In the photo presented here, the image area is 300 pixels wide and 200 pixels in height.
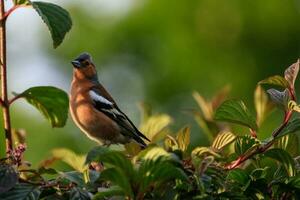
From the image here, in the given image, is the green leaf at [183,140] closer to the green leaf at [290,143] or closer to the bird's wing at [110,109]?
the green leaf at [290,143]

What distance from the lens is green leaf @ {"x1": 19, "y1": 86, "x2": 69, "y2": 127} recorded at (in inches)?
124

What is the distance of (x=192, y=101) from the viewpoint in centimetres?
1551

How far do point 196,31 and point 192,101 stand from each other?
2.70 meters

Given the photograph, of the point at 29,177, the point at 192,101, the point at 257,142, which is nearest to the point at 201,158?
the point at 257,142

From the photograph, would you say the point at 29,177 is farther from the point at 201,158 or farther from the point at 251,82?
the point at 251,82

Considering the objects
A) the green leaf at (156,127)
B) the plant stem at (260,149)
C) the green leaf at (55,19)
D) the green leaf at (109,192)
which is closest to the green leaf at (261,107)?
the green leaf at (156,127)

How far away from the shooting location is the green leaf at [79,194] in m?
2.71

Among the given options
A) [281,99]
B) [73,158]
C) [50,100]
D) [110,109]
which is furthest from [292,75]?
[110,109]

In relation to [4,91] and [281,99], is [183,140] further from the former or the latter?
[4,91]

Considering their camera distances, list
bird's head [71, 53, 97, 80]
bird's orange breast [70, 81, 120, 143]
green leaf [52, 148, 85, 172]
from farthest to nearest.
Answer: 1. bird's head [71, 53, 97, 80]
2. bird's orange breast [70, 81, 120, 143]
3. green leaf [52, 148, 85, 172]

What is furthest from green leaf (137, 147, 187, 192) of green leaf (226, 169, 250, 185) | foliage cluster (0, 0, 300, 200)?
green leaf (226, 169, 250, 185)

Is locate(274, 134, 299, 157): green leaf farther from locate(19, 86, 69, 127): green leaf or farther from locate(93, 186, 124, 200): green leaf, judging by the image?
locate(93, 186, 124, 200): green leaf

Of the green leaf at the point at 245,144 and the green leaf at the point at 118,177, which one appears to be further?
the green leaf at the point at 245,144

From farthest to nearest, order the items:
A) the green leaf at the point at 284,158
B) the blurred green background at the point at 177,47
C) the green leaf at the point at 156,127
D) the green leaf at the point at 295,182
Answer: the blurred green background at the point at 177,47 < the green leaf at the point at 156,127 < the green leaf at the point at 284,158 < the green leaf at the point at 295,182
